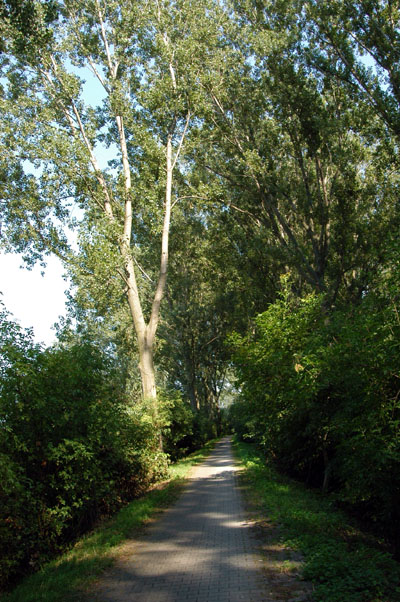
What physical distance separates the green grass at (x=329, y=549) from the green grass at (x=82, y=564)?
2.54 m

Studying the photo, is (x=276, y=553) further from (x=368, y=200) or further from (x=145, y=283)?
(x=145, y=283)

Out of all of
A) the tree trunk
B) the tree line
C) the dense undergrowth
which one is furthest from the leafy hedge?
the dense undergrowth

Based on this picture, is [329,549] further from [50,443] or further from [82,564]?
[50,443]

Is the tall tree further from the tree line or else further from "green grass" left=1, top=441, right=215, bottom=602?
"green grass" left=1, top=441, right=215, bottom=602

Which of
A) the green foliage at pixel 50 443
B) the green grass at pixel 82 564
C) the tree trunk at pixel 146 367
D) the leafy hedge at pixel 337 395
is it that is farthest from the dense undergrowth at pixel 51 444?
the tree trunk at pixel 146 367

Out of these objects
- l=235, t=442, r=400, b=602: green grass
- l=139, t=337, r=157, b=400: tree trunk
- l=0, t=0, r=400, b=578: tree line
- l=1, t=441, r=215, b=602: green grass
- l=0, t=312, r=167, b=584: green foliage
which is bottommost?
l=235, t=442, r=400, b=602: green grass

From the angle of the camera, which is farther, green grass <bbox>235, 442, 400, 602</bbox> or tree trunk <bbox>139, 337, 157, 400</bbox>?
tree trunk <bbox>139, 337, 157, 400</bbox>

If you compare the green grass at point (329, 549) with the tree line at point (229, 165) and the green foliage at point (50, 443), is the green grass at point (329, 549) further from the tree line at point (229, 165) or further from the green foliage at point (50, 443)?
the green foliage at point (50, 443)

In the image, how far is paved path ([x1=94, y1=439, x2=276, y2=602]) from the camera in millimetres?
5039

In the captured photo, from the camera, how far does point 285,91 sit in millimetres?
18172

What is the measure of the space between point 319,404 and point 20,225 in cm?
1264

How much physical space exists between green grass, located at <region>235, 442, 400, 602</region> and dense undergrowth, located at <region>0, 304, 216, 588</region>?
3.55 metres

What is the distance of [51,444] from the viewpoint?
7.86 metres

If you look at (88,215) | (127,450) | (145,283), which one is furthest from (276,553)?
(145,283)
